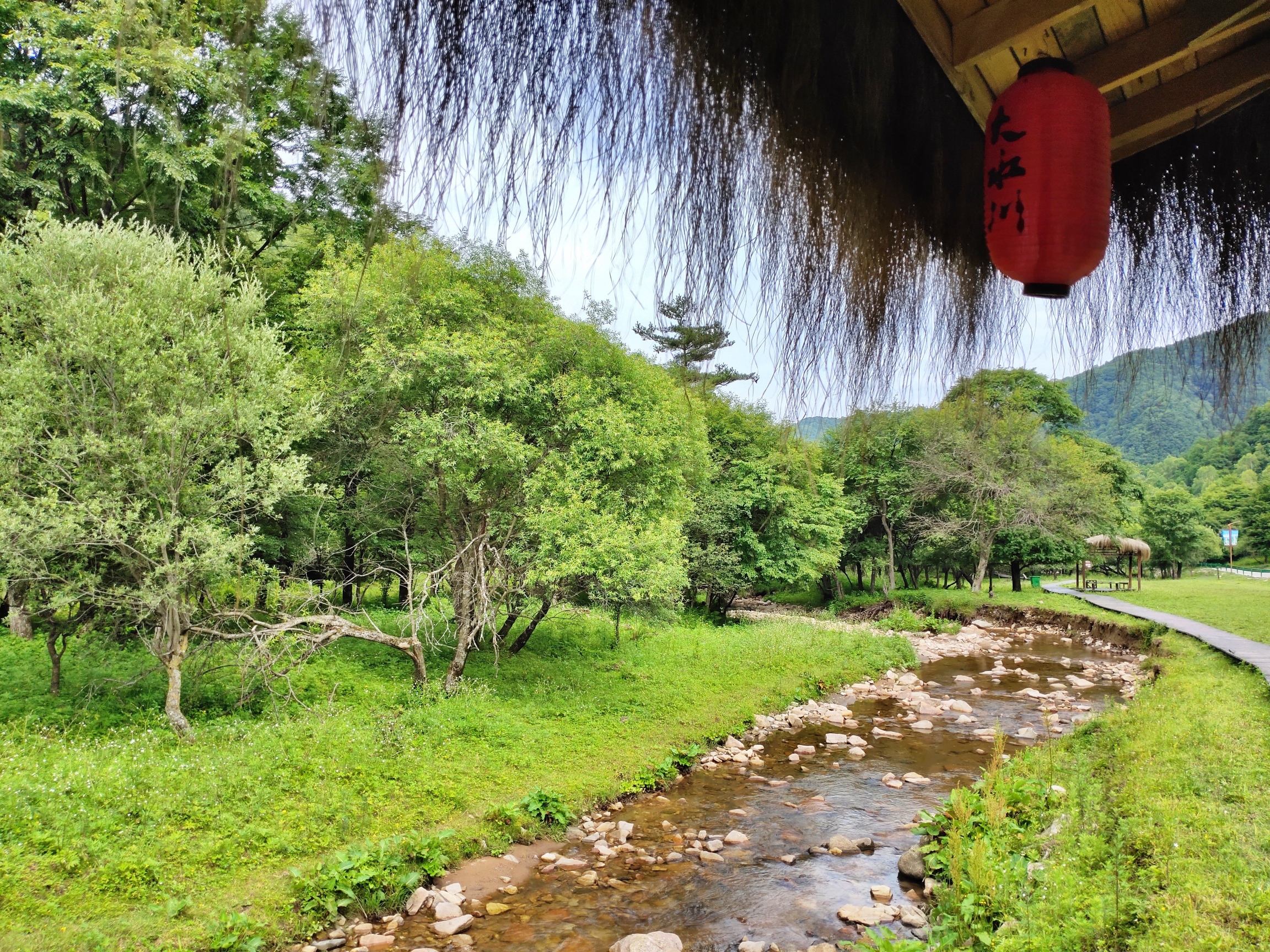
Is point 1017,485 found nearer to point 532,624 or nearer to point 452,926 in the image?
point 532,624

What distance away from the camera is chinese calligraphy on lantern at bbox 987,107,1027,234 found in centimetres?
156

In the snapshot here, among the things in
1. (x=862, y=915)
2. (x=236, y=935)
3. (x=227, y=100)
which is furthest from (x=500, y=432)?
(x=227, y=100)

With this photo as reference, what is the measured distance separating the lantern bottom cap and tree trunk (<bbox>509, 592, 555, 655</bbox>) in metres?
8.19

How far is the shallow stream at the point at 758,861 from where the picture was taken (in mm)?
4777

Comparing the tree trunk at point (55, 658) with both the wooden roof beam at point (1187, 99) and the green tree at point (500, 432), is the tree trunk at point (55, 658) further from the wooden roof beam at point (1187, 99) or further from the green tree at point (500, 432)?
the wooden roof beam at point (1187, 99)

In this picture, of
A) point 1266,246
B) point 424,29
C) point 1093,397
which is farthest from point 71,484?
point 1266,246

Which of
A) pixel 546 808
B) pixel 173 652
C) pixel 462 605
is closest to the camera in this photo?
pixel 546 808

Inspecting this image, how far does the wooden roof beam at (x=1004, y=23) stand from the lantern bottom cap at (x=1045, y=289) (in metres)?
0.51

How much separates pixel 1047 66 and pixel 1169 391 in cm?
96

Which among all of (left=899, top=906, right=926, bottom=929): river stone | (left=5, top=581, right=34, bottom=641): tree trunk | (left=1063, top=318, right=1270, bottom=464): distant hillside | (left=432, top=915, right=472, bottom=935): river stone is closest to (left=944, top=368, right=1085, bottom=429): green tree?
(left=1063, top=318, right=1270, bottom=464): distant hillside

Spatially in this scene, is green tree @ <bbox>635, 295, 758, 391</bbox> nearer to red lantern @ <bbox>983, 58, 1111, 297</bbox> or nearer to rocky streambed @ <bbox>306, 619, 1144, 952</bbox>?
red lantern @ <bbox>983, 58, 1111, 297</bbox>

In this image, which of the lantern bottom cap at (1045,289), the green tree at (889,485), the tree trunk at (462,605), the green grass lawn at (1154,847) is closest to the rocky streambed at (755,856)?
the green grass lawn at (1154,847)

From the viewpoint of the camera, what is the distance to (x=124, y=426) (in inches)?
264

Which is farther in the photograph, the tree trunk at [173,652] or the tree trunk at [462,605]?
the tree trunk at [462,605]
